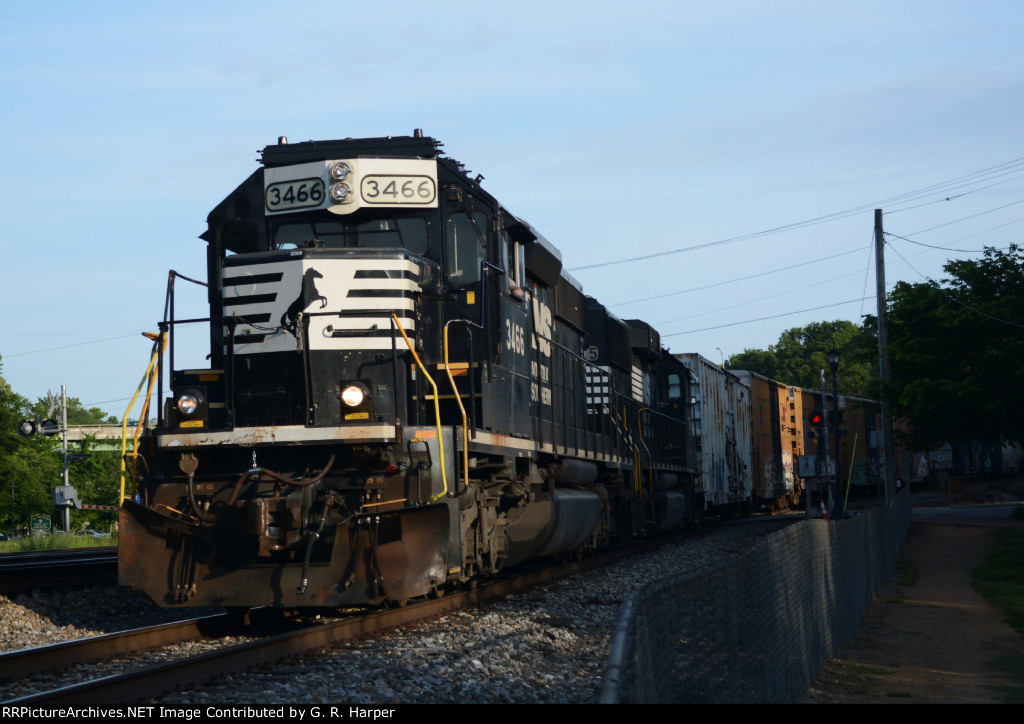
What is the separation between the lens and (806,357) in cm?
11362

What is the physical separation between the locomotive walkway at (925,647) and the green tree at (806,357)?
272 feet

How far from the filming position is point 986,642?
11281 mm

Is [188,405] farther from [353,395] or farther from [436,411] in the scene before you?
[436,411]

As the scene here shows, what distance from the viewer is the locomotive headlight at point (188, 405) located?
376 inches

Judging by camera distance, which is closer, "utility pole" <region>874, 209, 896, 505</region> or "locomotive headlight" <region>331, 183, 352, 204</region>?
"locomotive headlight" <region>331, 183, 352, 204</region>

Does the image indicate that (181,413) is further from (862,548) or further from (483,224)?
(862,548)

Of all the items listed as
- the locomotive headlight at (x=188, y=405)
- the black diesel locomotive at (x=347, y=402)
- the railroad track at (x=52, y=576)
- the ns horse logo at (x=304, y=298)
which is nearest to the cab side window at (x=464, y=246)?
the black diesel locomotive at (x=347, y=402)

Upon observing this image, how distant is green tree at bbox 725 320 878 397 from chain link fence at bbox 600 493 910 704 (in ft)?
297

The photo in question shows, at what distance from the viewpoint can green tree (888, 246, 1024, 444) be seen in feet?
86.8

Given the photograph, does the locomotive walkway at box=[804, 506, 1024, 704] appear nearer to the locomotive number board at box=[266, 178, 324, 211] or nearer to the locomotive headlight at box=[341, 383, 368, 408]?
the locomotive headlight at box=[341, 383, 368, 408]

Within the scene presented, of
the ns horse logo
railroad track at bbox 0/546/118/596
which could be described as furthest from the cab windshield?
railroad track at bbox 0/546/118/596

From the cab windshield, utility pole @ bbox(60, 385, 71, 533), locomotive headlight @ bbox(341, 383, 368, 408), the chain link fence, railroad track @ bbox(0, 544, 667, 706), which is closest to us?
the chain link fence

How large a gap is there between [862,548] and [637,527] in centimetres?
492
